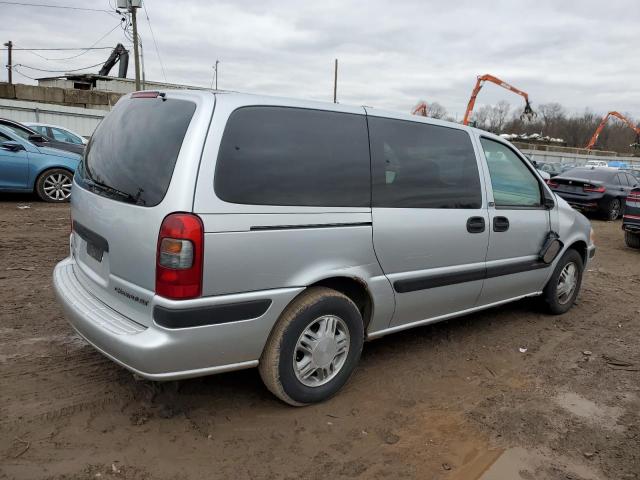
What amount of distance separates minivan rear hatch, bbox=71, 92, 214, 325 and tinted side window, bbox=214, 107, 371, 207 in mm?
186

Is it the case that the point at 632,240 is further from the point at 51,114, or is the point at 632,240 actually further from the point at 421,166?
the point at 51,114

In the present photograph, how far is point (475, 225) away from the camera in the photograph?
13.1 ft

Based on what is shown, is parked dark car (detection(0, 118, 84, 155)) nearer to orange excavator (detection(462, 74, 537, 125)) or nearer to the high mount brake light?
the high mount brake light

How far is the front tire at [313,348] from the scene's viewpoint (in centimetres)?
296

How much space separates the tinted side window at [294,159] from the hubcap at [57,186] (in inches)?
346

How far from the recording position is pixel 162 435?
285 cm

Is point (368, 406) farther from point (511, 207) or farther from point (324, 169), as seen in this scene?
point (511, 207)

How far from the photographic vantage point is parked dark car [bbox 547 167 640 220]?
1385 centimetres

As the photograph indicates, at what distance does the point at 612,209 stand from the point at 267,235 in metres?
13.9

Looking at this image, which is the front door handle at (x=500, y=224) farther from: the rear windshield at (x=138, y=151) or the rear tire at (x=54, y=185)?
the rear tire at (x=54, y=185)

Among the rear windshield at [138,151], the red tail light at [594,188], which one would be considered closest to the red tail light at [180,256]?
the rear windshield at [138,151]

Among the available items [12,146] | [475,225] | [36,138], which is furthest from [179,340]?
[36,138]

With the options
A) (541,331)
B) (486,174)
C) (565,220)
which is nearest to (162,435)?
(486,174)

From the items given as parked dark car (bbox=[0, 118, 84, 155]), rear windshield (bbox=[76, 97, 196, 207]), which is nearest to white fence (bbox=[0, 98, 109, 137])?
parked dark car (bbox=[0, 118, 84, 155])
